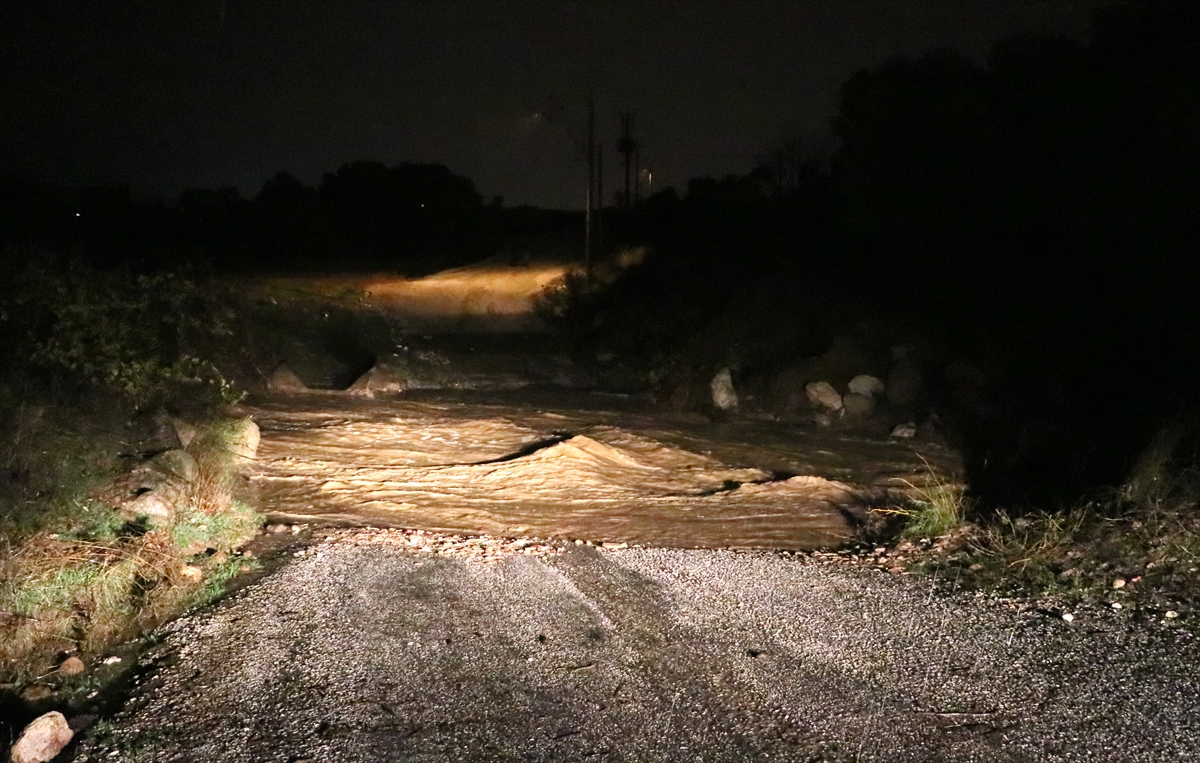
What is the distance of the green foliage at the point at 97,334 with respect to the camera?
9.73 meters

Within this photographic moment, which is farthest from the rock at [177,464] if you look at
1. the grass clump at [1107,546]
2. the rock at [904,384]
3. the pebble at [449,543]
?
the rock at [904,384]

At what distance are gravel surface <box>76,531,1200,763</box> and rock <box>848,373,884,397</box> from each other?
31.1 feet

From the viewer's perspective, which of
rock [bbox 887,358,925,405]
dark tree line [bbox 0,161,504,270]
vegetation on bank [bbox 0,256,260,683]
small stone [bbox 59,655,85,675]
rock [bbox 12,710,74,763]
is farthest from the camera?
dark tree line [bbox 0,161,504,270]

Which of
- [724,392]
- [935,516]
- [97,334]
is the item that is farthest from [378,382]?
[935,516]

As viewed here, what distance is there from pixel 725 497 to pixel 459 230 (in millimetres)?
48220

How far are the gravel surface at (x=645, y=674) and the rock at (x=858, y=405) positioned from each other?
9.14m

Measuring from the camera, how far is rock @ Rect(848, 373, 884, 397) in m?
16.2

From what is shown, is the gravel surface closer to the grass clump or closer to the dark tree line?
the grass clump

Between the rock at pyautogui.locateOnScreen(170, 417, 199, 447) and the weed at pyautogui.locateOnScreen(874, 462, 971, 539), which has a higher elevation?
the rock at pyautogui.locateOnScreen(170, 417, 199, 447)

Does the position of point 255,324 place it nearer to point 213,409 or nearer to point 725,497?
point 213,409

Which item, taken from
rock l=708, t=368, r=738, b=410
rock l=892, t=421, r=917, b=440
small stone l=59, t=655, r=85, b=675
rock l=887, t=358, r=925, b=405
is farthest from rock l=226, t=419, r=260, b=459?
rock l=887, t=358, r=925, b=405

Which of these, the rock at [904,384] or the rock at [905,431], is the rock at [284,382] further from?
the rock at [904,384]

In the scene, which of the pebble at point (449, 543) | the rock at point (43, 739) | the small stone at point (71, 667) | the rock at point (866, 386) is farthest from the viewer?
the rock at point (866, 386)

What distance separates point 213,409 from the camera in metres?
10.7
